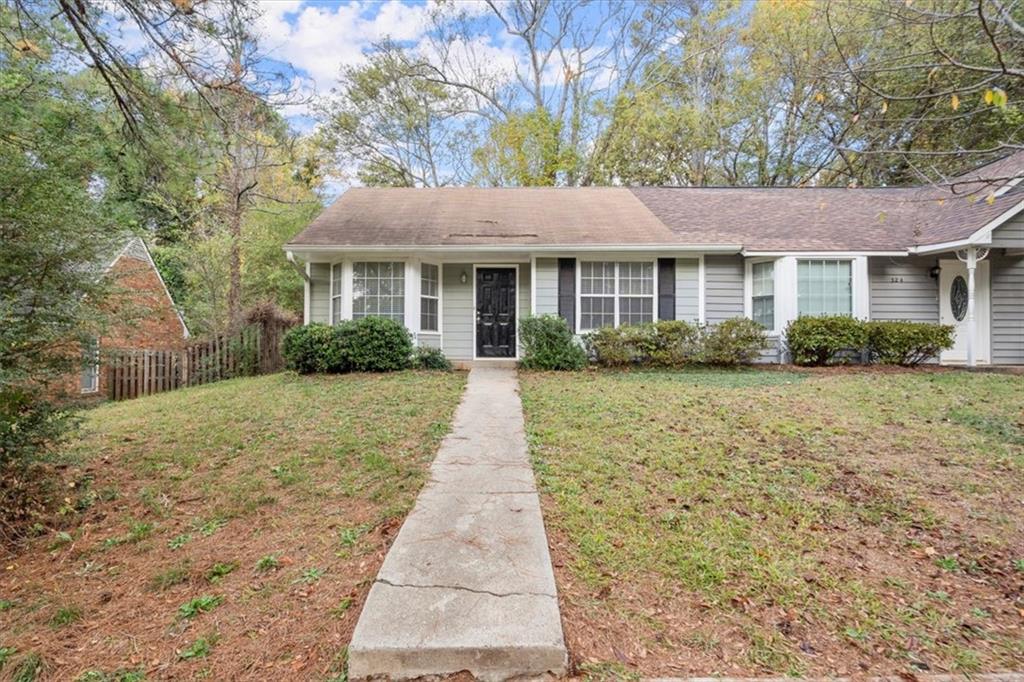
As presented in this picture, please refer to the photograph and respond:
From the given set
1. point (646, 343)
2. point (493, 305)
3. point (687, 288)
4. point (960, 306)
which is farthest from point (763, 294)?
point (493, 305)

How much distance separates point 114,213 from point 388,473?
3.14 meters

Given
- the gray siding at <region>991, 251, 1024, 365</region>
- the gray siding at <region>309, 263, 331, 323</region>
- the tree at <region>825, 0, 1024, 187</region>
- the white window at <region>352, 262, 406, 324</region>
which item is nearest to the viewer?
the tree at <region>825, 0, 1024, 187</region>

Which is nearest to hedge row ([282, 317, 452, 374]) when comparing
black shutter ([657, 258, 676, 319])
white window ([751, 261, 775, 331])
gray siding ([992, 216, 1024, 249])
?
black shutter ([657, 258, 676, 319])

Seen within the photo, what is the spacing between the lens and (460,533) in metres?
3.38

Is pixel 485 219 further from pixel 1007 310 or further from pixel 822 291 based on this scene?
pixel 1007 310

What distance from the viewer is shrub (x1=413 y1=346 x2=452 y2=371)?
33.4 ft


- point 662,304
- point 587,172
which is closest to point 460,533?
point 662,304

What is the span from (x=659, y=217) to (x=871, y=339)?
198 inches

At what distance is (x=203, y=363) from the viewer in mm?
11492

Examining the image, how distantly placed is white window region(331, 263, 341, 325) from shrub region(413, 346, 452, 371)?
2.09 meters

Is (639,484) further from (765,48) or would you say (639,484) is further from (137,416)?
(765,48)

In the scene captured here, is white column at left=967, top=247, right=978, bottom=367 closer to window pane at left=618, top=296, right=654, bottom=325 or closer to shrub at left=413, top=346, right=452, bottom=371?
window pane at left=618, top=296, right=654, bottom=325

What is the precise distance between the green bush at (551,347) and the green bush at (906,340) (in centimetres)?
578

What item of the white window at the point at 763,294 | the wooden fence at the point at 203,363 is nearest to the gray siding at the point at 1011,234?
the white window at the point at 763,294
